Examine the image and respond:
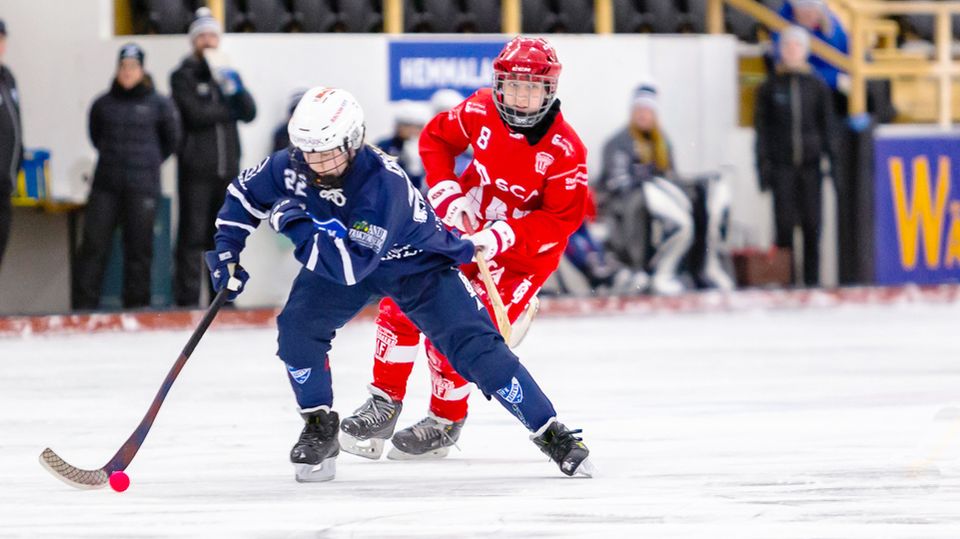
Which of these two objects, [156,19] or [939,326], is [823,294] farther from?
[156,19]

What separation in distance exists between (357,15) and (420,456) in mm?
7180

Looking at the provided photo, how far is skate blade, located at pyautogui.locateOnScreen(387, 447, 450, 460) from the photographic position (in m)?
6.00

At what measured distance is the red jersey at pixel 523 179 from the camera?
6035 millimetres

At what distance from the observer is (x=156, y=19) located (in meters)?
12.2

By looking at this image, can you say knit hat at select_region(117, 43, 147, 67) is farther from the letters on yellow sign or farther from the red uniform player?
the letters on yellow sign

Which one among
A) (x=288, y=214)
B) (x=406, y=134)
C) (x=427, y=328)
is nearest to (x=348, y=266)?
(x=288, y=214)

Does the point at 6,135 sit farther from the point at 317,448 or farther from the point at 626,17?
the point at 317,448

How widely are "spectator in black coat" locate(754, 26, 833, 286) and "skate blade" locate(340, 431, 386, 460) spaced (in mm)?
6969

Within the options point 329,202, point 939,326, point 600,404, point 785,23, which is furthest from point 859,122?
point 329,202

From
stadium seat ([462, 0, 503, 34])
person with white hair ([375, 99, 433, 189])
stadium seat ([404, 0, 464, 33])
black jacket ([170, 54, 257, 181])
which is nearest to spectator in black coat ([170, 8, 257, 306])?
black jacket ([170, 54, 257, 181])

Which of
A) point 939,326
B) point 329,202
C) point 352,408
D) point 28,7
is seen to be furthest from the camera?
point 28,7

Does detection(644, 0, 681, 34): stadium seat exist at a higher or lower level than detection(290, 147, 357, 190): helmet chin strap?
higher

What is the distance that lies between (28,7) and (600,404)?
20.9ft

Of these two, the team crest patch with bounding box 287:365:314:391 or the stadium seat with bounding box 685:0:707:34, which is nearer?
the team crest patch with bounding box 287:365:314:391
